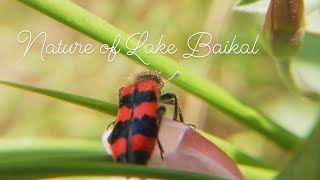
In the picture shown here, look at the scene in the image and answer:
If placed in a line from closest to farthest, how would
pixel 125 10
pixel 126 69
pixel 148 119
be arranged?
pixel 148 119, pixel 126 69, pixel 125 10

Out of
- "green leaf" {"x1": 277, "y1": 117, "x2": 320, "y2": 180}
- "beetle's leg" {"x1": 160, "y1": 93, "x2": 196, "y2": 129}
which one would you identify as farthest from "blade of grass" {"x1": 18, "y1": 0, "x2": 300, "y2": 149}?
"green leaf" {"x1": 277, "y1": 117, "x2": 320, "y2": 180}

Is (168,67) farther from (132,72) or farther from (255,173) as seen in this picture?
(132,72)

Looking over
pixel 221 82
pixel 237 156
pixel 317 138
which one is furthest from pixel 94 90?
pixel 317 138

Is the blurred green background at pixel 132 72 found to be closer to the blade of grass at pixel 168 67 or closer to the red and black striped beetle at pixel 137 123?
the blade of grass at pixel 168 67

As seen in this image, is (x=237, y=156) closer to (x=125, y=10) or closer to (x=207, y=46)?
(x=207, y=46)

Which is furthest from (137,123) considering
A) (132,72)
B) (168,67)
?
(132,72)
